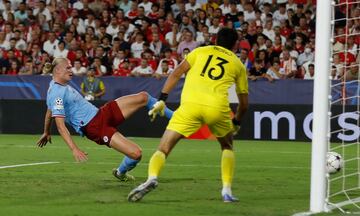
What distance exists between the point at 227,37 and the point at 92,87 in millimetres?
13424

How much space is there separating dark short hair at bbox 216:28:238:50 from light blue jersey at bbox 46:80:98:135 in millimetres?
2524

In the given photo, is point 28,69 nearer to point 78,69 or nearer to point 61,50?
point 61,50

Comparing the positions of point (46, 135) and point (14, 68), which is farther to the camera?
point (14, 68)

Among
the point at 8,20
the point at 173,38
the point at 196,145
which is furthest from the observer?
the point at 8,20

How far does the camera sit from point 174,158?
16.1 m

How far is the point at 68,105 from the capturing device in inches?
456

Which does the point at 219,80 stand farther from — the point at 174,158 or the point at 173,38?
the point at 173,38

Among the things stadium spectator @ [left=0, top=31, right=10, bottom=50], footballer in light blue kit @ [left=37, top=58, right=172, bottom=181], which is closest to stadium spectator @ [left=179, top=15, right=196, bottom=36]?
stadium spectator @ [left=0, top=31, right=10, bottom=50]

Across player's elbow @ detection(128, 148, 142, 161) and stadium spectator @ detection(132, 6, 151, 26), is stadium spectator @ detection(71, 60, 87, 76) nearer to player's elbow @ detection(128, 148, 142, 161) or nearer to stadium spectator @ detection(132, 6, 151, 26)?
stadium spectator @ detection(132, 6, 151, 26)

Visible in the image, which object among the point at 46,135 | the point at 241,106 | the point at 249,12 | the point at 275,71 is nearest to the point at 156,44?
the point at 249,12

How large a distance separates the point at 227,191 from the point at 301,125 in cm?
1111

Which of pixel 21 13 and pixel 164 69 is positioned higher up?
pixel 21 13

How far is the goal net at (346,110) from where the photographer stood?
38.0 feet

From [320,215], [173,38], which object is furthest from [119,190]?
[173,38]
